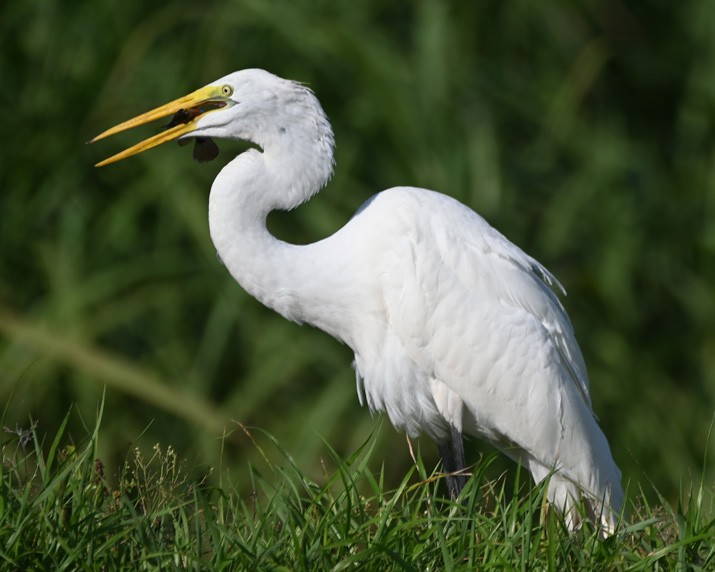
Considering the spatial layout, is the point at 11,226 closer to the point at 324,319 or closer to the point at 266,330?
the point at 266,330

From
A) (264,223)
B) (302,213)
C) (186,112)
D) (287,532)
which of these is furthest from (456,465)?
(302,213)

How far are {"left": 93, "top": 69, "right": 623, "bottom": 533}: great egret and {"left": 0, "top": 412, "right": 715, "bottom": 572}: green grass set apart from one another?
0.61 meters

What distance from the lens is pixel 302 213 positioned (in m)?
4.66

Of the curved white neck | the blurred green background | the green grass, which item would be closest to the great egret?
the curved white neck

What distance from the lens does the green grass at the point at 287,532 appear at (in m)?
2.03

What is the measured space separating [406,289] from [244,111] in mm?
521

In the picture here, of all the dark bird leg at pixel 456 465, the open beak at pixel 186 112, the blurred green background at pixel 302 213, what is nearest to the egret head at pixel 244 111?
the open beak at pixel 186 112

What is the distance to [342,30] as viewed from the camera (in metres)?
4.66

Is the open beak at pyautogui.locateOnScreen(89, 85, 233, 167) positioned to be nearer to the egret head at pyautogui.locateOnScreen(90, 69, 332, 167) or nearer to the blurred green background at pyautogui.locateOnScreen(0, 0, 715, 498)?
the egret head at pyautogui.locateOnScreen(90, 69, 332, 167)

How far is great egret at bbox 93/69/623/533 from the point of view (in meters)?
2.83

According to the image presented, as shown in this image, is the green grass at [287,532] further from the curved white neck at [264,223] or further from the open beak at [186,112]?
the open beak at [186,112]

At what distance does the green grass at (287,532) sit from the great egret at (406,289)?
1.99 feet

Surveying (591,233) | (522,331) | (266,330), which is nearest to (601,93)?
(591,233)

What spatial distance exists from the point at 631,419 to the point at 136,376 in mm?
1814
